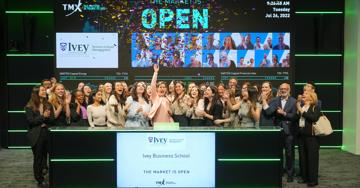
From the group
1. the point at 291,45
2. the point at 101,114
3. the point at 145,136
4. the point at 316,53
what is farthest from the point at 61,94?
the point at 316,53

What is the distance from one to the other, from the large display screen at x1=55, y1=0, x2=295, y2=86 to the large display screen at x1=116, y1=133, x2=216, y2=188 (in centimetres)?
376

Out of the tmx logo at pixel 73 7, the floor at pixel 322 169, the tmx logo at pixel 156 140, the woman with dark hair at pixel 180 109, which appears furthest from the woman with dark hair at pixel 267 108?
the tmx logo at pixel 73 7

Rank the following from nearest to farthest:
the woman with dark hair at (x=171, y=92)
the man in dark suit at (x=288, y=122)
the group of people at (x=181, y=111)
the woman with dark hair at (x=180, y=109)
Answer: the group of people at (x=181, y=111) → the man in dark suit at (x=288, y=122) → the woman with dark hair at (x=180, y=109) → the woman with dark hair at (x=171, y=92)

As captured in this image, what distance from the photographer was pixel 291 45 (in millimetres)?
10594

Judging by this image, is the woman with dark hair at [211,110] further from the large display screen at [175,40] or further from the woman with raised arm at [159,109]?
the large display screen at [175,40]

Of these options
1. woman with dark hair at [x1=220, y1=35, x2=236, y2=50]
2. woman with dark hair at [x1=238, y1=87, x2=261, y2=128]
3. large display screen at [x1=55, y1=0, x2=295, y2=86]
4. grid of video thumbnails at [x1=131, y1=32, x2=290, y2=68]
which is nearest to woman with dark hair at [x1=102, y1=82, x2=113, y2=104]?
large display screen at [x1=55, y1=0, x2=295, y2=86]

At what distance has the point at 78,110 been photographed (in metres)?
8.59

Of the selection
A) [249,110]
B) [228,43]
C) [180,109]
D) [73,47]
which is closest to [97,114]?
[180,109]

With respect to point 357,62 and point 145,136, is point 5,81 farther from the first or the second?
point 357,62

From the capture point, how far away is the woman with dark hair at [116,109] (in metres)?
8.27

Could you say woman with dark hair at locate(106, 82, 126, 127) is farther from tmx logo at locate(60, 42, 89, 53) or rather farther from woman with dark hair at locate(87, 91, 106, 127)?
tmx logo at locate(60, 42, 89, 53)

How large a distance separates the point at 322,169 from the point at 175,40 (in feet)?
11.9

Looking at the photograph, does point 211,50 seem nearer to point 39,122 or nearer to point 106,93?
point 106,93

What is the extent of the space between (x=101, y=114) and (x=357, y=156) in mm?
5379
